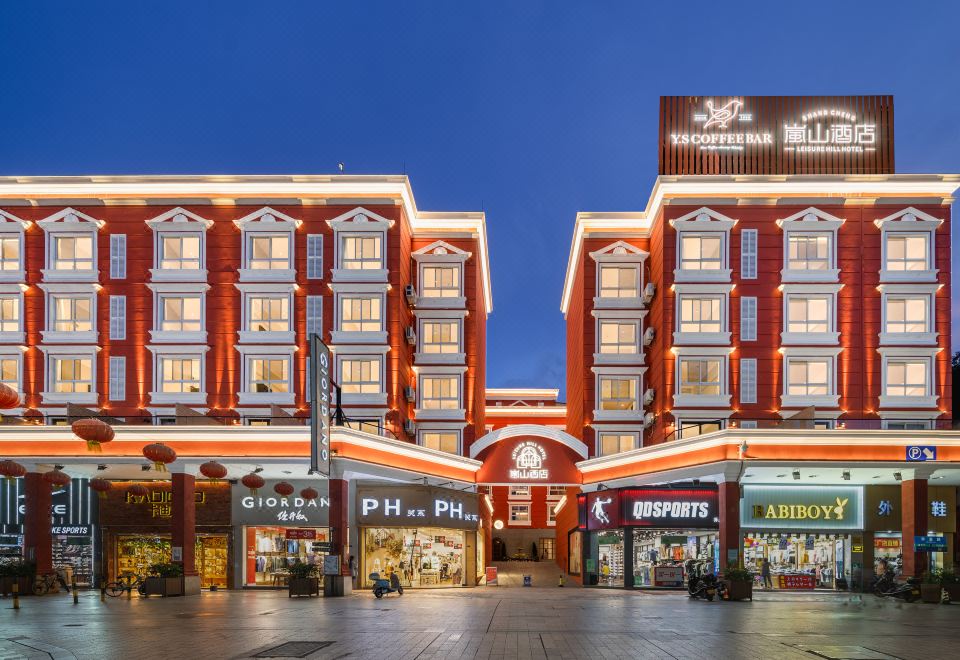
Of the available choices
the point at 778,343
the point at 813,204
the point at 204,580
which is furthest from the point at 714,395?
the point at 204,580

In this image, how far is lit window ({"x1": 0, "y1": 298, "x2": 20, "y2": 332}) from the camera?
136 feet

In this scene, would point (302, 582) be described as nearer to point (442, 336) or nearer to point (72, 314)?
point (442, 336)

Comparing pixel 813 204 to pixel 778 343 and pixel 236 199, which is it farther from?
pixel 236 199

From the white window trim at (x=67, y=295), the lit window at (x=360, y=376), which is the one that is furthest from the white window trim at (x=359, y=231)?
the white window trim at (x=67, y=295)

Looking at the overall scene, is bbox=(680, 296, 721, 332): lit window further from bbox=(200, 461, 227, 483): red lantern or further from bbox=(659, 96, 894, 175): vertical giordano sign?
bbox=(200, 461, 227, 483): red lantern

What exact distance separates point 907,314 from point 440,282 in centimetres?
2207

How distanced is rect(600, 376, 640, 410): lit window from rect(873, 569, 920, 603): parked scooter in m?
14.5

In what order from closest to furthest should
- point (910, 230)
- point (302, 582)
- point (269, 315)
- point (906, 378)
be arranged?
point (302, 582) < point (906, 378) < point (910, 230) < point (269, 315)

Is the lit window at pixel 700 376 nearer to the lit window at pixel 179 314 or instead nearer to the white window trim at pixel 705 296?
the white window trim at pixel 705 296

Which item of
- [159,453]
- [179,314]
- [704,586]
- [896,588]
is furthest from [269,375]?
[896,588]

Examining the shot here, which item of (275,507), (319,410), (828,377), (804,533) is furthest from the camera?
(828,377)

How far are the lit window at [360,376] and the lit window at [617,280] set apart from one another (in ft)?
40.6

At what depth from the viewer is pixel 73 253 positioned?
138 ft

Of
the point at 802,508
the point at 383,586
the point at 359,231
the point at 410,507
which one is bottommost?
the point at 383,586
